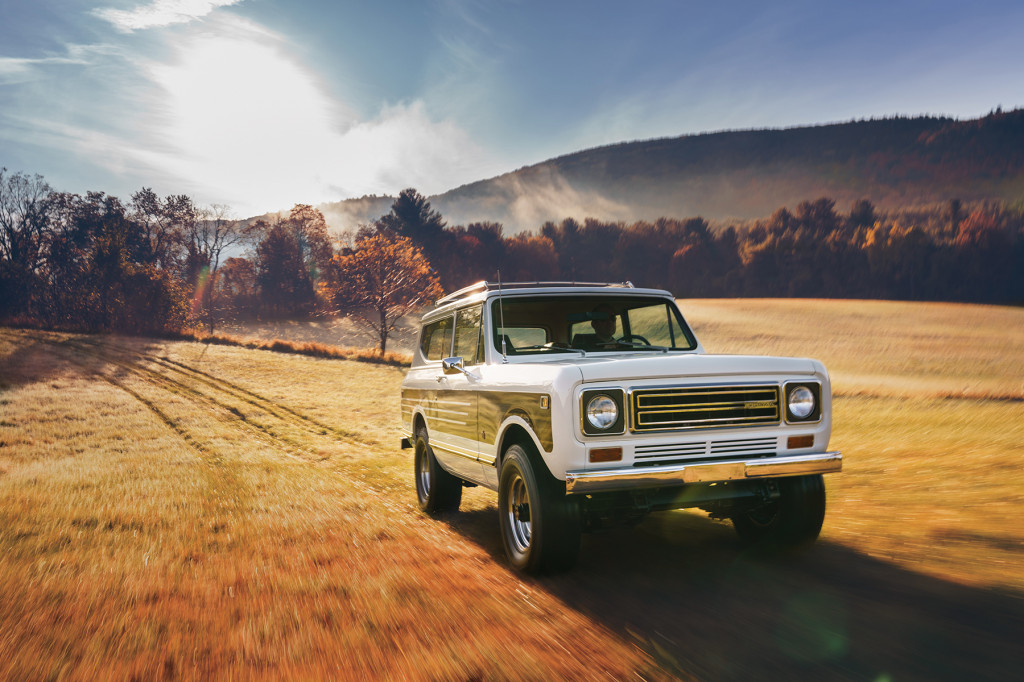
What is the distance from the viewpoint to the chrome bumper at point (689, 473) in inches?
167

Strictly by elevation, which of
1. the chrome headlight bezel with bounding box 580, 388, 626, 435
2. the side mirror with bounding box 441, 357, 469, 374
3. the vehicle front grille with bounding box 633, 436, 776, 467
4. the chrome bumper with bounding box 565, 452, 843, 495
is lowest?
the chrome bumper with bounding box 565, 452, 843, 495

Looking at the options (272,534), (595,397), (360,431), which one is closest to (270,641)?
(595,397)

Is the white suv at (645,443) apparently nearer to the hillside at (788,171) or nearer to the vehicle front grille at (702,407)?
the vehicle front grille at (702,407)

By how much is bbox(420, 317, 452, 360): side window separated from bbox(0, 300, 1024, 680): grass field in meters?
1.86

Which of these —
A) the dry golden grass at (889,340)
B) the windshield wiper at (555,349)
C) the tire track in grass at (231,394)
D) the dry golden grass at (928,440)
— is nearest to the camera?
the dry golden grass at (928,440)

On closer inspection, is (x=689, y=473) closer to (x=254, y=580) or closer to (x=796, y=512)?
(x=796, y=512)

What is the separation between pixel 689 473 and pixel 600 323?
2467 mm

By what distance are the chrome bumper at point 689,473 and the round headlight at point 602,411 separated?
298 millimetres

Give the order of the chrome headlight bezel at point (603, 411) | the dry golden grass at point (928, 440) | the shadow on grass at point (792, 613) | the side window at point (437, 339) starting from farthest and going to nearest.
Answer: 1. the side window at point (437, 339)
2. the dry golden grass at point (928, 440)
3. the chrome headlight bezel at point (603, 411)
4. the shadow on grass at point (792, 613)

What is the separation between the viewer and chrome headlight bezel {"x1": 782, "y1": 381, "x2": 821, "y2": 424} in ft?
15.6

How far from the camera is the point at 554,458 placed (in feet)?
14.6

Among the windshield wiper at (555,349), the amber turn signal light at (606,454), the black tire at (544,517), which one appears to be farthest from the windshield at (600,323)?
the amber turn signal light at (606,454)

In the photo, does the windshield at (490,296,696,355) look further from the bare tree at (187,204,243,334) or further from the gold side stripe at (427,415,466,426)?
the bare tree at (187,204,243,334)

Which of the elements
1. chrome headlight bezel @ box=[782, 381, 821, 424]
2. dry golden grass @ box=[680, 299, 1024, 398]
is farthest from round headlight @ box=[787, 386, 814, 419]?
dry golden grass @ box=[680, 299, 1024, 398]
